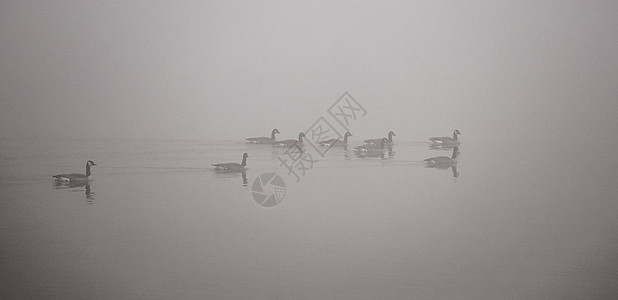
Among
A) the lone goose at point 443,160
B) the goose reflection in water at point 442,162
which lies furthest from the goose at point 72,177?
the lone goose at point 443,160

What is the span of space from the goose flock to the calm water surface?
0.64 ft

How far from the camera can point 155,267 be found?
4.78 meters

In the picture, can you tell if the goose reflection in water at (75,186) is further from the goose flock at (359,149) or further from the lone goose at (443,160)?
the lone goose at (443,160)

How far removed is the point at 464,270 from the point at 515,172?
4328mm

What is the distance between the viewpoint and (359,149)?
10867 millimetres

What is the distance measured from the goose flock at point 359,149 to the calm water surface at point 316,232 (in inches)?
7.7

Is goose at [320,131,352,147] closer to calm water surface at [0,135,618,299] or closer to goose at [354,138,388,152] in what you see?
goose at [354,138,388,152]

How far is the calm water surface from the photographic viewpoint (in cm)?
461

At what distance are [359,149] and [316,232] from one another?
5151mm

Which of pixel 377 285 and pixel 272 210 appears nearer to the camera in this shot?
pixel 377 285

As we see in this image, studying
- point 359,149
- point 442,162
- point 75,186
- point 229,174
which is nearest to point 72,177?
point 75,186

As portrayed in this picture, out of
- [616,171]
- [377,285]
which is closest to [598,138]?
[616,171]

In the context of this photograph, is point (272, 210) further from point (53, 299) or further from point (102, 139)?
point (102, 139)

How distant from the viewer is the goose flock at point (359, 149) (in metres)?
7.80
